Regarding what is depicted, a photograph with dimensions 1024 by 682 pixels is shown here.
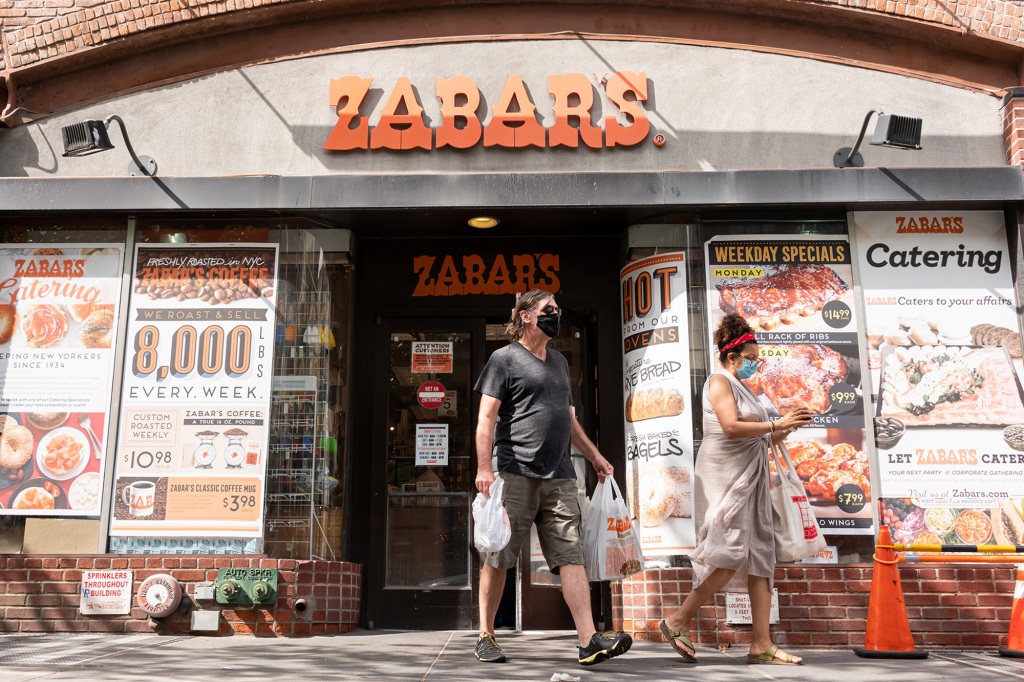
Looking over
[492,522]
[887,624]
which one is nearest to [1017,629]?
[887,624]

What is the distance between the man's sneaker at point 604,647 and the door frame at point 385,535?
2.92m

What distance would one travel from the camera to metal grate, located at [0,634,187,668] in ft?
18.4

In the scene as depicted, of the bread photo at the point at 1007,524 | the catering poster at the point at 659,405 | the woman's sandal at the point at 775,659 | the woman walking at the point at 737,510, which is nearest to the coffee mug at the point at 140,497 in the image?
the catering poster at the point at 659,405

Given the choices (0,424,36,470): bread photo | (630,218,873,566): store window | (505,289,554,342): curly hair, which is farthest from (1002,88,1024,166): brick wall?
(0,424,36,470): bread photo

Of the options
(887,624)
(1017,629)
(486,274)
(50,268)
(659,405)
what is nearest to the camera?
(887,624)

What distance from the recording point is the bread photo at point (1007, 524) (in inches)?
282

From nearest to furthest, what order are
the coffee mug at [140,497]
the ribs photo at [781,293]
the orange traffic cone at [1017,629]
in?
the orange traffic cone at [1017,629]
the coffee mug at [140,497]
the ribs photo at [781,293]

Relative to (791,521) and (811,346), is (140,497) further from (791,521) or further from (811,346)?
(811,346)

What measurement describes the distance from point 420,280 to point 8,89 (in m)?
3.71

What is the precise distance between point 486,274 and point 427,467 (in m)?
1.75

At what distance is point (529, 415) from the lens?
5.69 metres

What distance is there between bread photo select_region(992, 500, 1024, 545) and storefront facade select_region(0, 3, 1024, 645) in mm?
86

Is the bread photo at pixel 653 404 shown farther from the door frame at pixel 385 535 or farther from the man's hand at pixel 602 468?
the man's hand at pixel 602 468

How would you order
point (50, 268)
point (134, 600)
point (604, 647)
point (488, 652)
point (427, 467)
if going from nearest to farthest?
point (604, 647) → point (488, 652) → point (134, 600) → point (50, 268) → point (427, 467)
